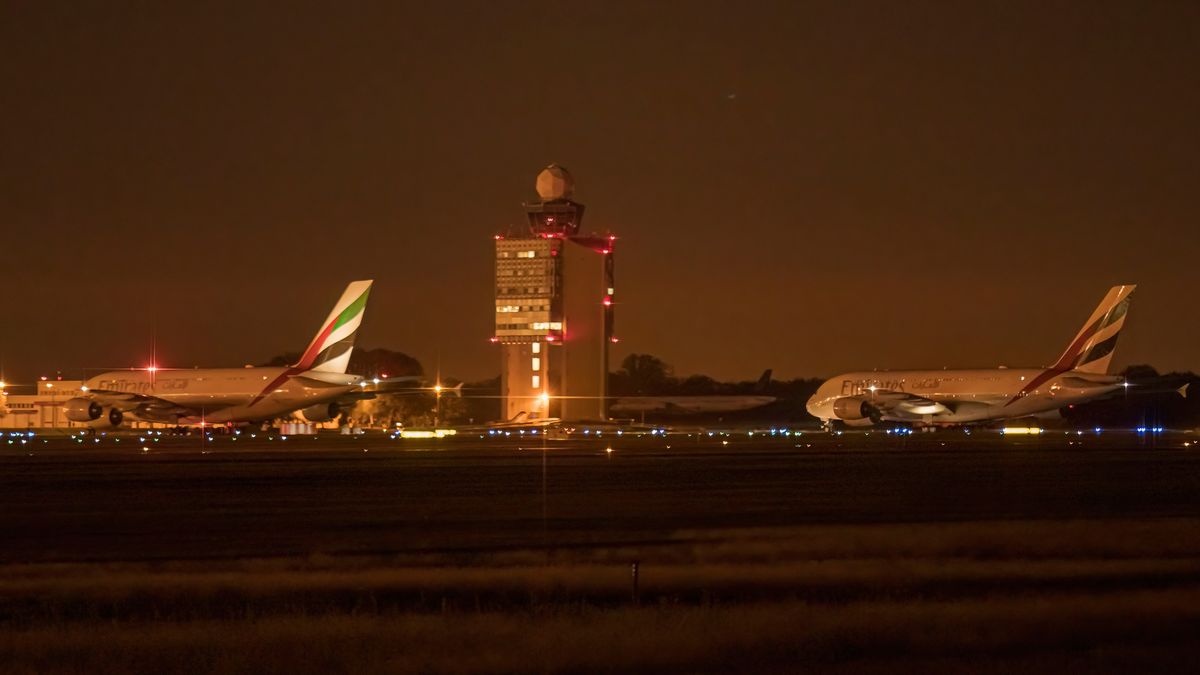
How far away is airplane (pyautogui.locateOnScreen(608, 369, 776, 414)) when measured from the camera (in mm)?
141750

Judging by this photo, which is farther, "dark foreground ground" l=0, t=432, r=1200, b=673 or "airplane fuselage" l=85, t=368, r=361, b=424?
"airplane fuselage" l=85, t=368, r=361, b=424

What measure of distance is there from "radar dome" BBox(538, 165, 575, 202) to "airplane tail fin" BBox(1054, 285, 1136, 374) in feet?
178

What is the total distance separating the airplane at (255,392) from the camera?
84.6m

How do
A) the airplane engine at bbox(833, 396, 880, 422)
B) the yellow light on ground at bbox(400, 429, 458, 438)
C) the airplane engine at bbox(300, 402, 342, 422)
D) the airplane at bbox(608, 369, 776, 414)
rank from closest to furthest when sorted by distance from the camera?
the yellow light on ground at bbox(400, 429, 458, 438), the airplane engine at bbox(300, 402, 342, 422), the airplane engine at bbox(833, 396, 880, 422), the airplane at bbox(608, 369, 776, 414)

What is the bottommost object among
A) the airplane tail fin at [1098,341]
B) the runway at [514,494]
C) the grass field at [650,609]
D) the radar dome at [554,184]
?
the grass field at [650,609]

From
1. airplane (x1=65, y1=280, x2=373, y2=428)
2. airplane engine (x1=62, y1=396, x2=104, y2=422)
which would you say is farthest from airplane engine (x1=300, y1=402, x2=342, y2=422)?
airplane engine (x1=62, y1=396, x2=104, y2=422)

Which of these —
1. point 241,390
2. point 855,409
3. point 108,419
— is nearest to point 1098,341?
point 855,409

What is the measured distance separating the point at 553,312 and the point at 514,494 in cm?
8981

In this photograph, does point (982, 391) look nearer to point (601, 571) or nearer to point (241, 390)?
point (241, 390)

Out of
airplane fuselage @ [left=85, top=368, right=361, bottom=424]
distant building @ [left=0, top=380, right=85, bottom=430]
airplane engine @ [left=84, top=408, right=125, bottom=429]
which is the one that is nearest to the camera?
airplane fuselage @ [left=85, top=368, right=361, bottom=424]

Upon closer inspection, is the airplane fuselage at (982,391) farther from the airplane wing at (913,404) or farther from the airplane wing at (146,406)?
the airplane wing at (146,406)

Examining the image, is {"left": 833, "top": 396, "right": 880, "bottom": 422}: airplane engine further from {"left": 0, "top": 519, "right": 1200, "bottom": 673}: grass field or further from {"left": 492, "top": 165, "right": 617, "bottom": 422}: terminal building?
{"left": 0, "top": 519, "right": 1200, "bottom": 673}: grass field

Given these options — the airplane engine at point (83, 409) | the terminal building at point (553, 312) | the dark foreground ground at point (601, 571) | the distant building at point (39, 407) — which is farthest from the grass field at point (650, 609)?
the distant building at point (39, 407)

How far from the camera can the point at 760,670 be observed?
1388 centimetres
